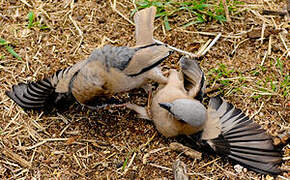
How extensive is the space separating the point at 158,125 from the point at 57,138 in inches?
48.2

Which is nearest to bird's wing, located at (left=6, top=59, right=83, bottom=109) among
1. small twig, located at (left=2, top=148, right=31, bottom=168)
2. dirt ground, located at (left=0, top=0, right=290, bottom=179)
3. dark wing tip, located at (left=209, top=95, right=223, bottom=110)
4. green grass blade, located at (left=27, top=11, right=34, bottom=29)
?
dirt ground, located at (left=0, top=0, right=290, bottom=179)

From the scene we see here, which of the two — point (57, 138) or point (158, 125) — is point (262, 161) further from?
point (57, 138)

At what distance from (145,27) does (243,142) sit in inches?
73.2

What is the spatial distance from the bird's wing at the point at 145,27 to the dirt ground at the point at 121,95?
48 cm

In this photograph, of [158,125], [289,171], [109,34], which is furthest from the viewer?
[109,34]

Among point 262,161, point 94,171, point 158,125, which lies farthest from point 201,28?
point 94,171

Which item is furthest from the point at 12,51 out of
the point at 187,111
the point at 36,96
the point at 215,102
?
the point at 215,102

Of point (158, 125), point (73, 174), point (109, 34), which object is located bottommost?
point (73, 174)

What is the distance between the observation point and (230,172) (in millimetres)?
4582

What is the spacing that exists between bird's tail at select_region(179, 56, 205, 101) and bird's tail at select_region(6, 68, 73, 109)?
146cm

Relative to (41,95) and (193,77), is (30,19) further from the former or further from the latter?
(193,77)

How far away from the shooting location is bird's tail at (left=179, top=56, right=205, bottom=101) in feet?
15.9

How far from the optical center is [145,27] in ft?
17.3

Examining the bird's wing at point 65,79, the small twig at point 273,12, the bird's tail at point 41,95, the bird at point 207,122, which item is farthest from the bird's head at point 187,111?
the small twig at point 273,12
